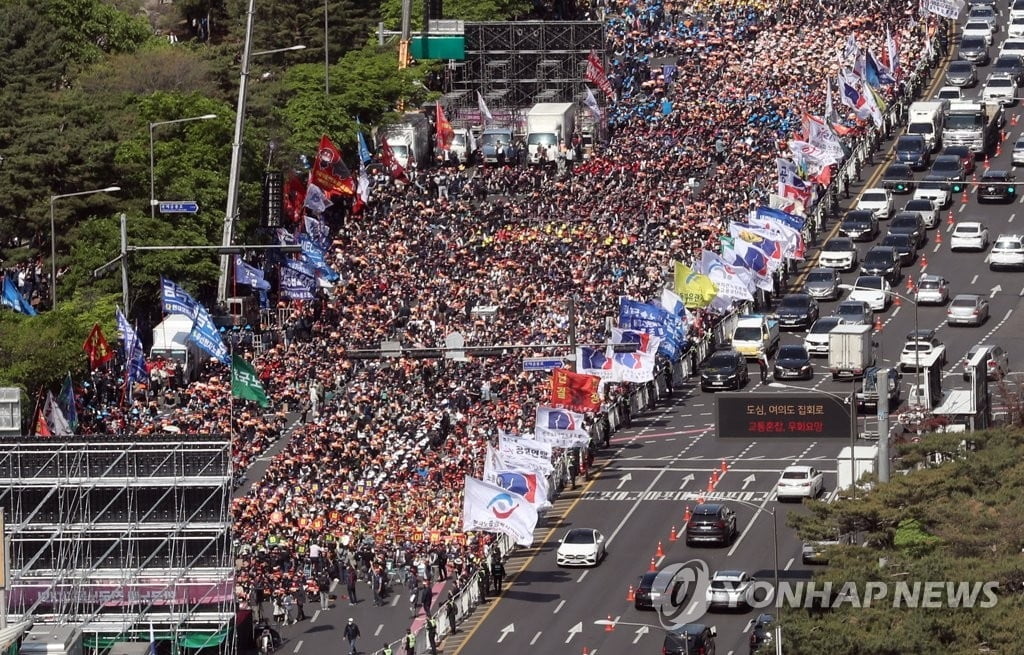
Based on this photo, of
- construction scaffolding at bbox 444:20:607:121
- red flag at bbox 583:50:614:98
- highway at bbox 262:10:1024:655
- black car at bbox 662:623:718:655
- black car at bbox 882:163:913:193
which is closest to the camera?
black car at bbox 662:623:718:655

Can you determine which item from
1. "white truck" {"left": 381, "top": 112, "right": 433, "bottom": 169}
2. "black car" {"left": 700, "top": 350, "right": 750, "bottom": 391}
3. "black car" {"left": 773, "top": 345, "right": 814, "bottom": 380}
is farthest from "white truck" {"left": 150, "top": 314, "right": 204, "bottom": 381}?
"white truck" {"left": 381, "top": 112, "right": 433, "bottom": 169}

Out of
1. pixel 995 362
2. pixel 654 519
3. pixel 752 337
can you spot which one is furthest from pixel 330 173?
pixel 654 519

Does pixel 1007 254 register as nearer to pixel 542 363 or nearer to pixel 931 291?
pixel 931 291

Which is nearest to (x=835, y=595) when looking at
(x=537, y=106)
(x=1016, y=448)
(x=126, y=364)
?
(x=1016, y=448)

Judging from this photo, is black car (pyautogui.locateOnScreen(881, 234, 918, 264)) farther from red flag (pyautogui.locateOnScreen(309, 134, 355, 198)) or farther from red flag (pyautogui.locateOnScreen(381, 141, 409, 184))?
red flag (pyautogui.locateOnScreen(309, 134, 355, 198))

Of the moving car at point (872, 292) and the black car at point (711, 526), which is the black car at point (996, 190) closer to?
the moving car at point (872, 292)

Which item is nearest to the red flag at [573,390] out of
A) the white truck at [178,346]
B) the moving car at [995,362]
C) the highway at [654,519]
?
the highway at [654,519]

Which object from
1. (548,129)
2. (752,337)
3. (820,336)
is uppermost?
(548,129)
